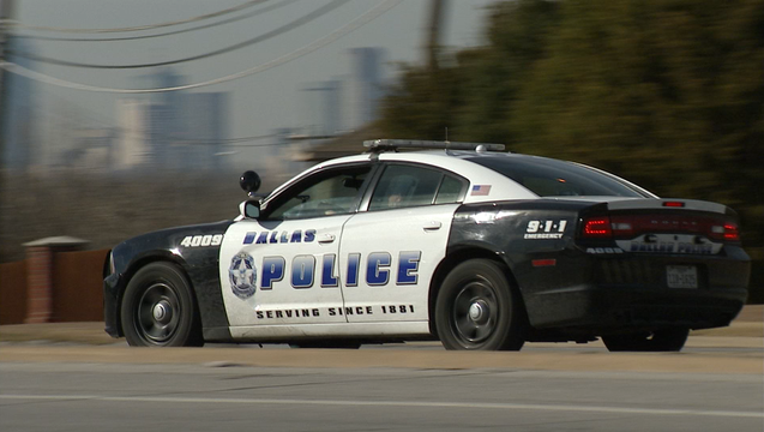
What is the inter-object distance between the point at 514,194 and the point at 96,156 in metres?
44.7

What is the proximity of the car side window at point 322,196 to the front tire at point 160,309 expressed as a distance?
33.6 inches

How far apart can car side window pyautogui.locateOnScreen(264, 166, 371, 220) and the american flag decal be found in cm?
101

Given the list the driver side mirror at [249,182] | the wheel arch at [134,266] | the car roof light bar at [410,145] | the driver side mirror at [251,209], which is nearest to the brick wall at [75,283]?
the wheel arch at [134,266]

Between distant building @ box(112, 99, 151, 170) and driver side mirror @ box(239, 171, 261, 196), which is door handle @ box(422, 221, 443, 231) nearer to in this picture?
driver side mirror @ box(239, 171, 261, 196)

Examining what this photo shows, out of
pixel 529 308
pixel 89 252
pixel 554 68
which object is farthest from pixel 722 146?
pixel 529 308

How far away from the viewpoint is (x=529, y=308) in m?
8.48

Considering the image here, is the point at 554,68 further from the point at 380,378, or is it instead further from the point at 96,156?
the point at 96,156

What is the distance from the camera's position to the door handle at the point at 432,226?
8930mm

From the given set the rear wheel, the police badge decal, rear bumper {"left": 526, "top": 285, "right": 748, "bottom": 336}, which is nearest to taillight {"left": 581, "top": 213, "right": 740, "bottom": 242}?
rear bumper {"left": 526, "top": 285, "right": 748, "bottom": 336}

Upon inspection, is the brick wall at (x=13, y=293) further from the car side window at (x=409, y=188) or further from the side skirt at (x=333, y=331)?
the car side window at (x=409, y=188)

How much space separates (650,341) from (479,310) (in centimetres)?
174

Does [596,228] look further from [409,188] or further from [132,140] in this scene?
[132,140]

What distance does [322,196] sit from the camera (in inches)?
387

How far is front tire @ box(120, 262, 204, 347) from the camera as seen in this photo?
10156 mm
